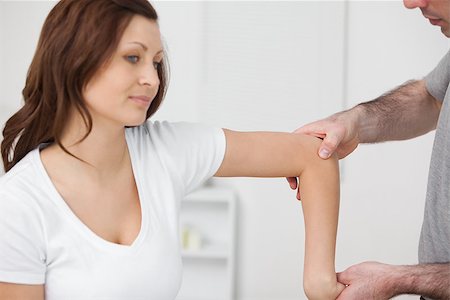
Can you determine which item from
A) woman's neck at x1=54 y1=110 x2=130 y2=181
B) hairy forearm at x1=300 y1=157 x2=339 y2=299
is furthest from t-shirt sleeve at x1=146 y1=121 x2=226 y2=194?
hairy forearm at x1=300 y1=157 x2=339 y2=299

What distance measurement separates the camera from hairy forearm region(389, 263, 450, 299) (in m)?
1.63

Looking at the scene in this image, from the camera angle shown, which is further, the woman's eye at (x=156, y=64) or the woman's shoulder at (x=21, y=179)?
the woman's eye at (x=156, y=64)

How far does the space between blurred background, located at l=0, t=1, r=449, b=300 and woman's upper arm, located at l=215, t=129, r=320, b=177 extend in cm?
219

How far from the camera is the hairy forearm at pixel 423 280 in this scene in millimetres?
1634

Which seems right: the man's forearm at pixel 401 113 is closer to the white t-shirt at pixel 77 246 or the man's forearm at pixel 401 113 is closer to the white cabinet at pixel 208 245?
the white t-shirt at pixel 77 246

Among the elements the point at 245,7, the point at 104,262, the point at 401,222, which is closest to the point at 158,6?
the point at 245,7

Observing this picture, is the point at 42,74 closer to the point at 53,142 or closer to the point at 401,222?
the point at 53,142

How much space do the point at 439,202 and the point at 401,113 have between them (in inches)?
20.2

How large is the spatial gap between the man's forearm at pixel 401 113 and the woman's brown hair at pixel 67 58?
92 cm

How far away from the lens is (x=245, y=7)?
12.3 feet

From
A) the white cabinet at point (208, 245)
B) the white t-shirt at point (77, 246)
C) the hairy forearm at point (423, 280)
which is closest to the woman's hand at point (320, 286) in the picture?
the hairy forearm at point (423, 280)

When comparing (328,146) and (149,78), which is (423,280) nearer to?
(328,146)

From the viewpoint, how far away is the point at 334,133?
68.1 inches

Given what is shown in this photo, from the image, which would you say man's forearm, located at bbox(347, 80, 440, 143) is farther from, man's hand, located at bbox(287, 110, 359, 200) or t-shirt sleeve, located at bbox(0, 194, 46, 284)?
t-shirt sleeve, located at bbox(0, 194, 46, 284)
